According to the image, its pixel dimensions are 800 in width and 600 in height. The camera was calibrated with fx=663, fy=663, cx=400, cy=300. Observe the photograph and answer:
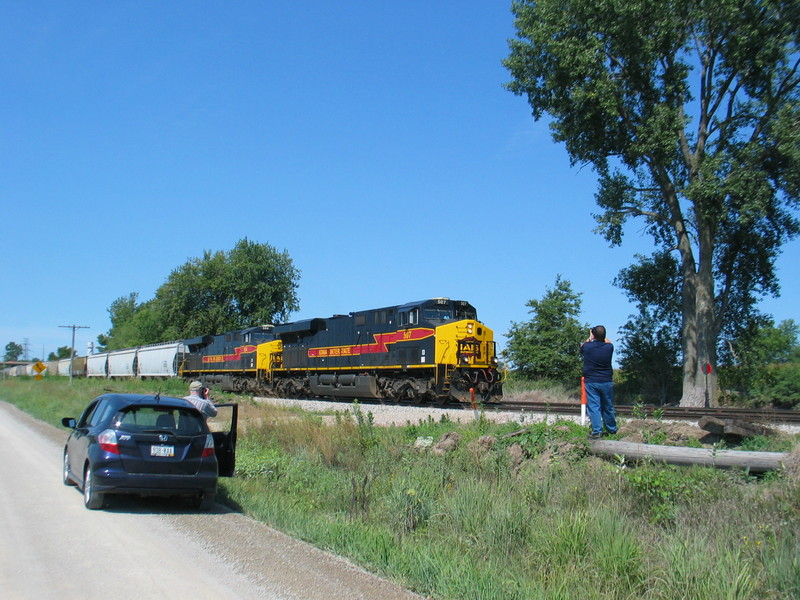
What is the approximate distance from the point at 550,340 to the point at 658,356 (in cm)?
787

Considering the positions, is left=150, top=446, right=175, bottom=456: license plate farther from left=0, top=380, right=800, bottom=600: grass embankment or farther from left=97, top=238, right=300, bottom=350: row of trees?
left=97, top=238, right=300, bottom=350: row of trees

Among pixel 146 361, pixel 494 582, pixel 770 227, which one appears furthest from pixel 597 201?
pixel 146 361

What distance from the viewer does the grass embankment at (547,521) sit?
5.59 meters

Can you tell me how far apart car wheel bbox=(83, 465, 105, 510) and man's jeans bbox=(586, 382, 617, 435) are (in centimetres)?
685

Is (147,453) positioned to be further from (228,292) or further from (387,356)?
(228,292)

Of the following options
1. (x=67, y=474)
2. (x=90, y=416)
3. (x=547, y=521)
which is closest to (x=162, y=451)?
(x=90, y=416)

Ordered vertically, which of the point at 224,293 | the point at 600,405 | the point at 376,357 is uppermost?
the point at 224,293

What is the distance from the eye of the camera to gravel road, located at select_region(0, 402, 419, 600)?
18.1 feet

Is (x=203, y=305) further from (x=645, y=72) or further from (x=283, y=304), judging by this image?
(x=645, y=72)

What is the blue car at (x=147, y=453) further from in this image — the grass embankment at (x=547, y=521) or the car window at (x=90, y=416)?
the grass embankment at (x=547, y=521)

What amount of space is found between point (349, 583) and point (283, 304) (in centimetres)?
6936

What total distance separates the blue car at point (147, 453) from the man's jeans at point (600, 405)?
544 centimetres

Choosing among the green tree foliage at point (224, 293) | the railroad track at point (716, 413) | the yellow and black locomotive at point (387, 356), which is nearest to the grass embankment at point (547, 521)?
the railroad track at point (716, 413)

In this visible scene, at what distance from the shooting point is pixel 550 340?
3959 cm
